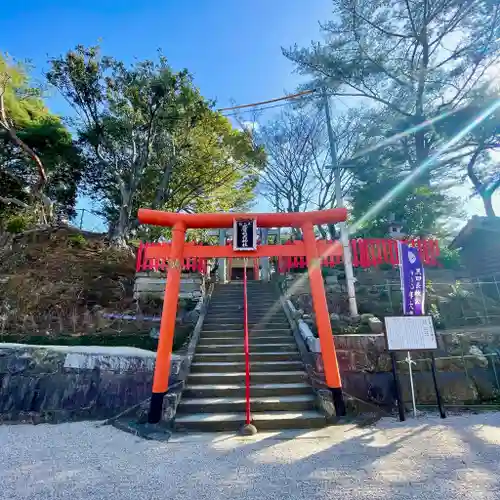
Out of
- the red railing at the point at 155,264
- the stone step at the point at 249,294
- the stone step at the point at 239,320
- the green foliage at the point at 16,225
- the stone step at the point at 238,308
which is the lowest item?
the stone step at the point at 239,320

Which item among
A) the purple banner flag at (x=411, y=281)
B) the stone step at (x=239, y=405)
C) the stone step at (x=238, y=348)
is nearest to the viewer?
the stone step at (x=239, y=405)

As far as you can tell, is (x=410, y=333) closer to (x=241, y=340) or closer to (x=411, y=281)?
(x=411, y=281)

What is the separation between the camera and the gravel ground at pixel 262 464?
9.78 ft

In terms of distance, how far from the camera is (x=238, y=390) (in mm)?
5613

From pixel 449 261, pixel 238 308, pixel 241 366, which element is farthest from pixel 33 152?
pixel 449 261

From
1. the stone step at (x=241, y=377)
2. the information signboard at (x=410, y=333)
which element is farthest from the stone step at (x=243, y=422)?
the information signboard at (x=410, y=333)

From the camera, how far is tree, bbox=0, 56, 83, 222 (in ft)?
45.2

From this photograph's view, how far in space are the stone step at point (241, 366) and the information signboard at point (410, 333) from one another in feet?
6.62

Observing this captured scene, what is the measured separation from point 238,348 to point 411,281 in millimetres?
4143

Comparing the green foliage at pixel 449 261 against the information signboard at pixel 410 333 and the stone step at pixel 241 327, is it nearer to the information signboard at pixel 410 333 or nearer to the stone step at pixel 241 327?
the information signboard at pixel 410 333

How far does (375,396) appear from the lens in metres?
5.82

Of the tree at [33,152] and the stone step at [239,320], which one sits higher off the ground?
the tree at [33,152]

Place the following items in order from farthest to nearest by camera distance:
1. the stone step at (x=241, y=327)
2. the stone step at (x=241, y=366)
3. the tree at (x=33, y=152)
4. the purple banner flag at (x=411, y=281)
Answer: the tree at (x=33, y=152), the stone step at (x=241, y=327), the stone step at (x=241, y=366), the purple banner flag at (x=411, y=281)

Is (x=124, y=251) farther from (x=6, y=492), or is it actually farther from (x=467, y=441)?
(x=467, y=441)
